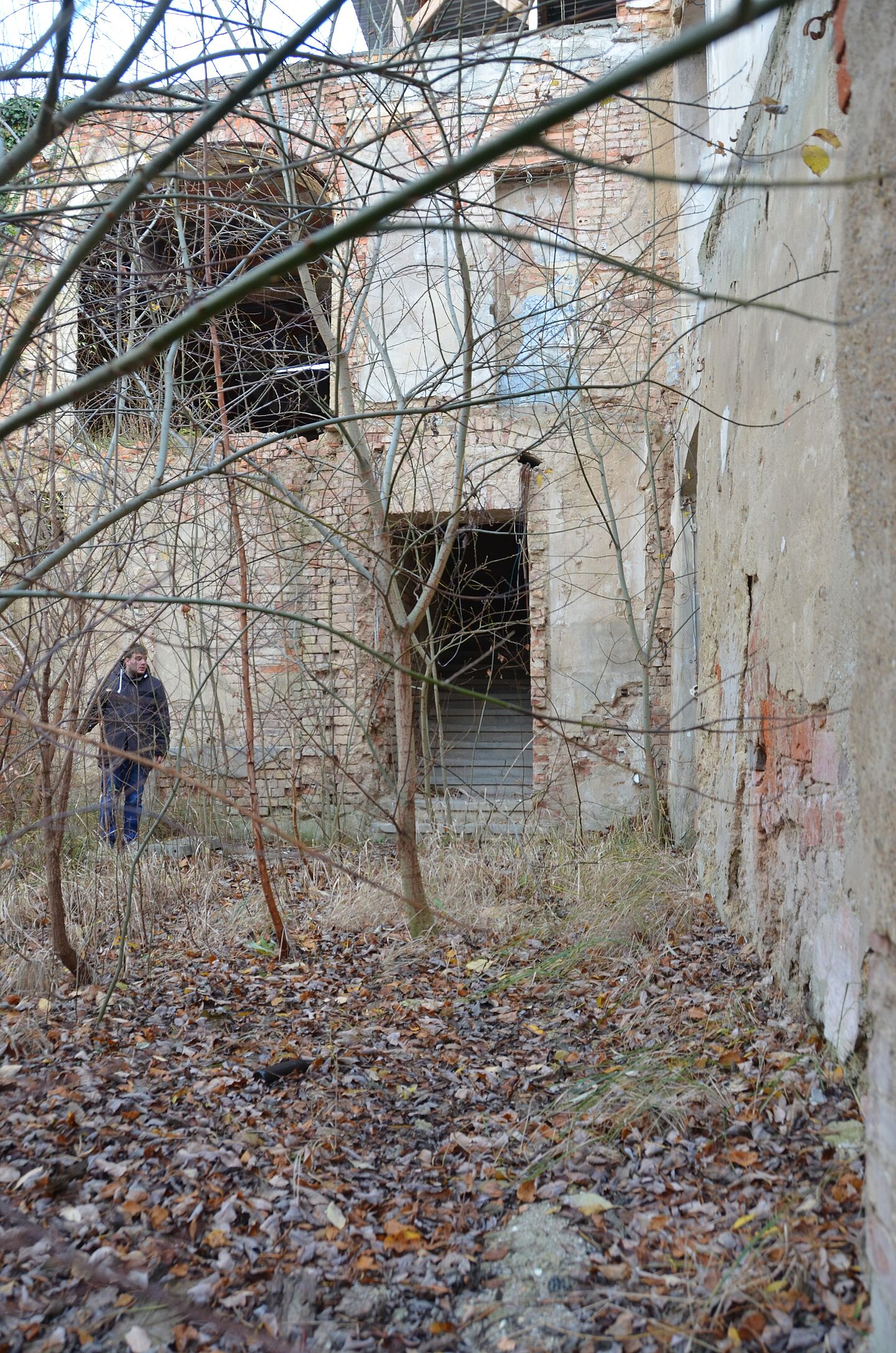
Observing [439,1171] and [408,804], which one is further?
[408,804]

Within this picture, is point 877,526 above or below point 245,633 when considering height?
above

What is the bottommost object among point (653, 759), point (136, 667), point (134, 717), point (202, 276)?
point (653, 759)

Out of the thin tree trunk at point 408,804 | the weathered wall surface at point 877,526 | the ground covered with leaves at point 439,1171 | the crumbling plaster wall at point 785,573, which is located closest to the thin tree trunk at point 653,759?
the crumbling plaster wall at point 785,573

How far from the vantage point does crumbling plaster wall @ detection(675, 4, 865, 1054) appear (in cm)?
282

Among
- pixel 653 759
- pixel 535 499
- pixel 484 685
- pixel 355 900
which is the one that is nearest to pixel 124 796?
pixel 355 900

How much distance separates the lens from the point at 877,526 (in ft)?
5.82

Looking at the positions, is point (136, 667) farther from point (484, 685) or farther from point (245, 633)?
point (484, 685)

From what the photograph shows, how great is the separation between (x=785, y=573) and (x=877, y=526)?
1.77 metres

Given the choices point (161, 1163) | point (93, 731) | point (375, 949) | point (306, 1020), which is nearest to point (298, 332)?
point (93, 731)

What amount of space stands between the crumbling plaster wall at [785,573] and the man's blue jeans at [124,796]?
10.1 ft

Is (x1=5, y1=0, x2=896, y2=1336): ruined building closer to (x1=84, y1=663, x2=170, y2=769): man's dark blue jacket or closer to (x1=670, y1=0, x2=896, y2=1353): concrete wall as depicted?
(x1=670, y1=0, x2=896, y2=1353): concrete wall

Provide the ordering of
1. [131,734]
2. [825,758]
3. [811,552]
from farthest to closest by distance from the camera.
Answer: [131,734], [811,552], [825,758]

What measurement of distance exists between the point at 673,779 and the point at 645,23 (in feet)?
20.3

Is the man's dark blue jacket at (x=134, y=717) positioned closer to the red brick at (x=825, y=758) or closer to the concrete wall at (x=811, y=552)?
the concrete wall at (x=811, y=552)
